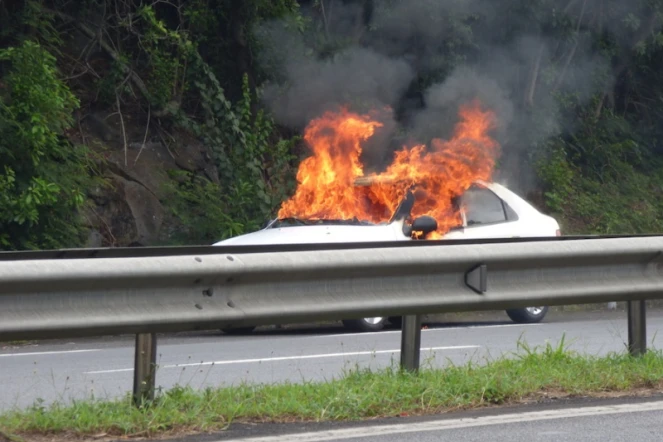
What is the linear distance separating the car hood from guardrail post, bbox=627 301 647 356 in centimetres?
495

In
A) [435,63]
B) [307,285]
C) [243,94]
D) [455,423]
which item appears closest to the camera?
[455,423]

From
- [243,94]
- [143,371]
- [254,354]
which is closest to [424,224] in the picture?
[254,354]

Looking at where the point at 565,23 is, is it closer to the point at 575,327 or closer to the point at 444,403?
the point at 575,327

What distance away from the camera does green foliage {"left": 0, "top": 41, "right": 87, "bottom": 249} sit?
1373 centimetres

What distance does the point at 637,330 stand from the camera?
7.26 meters

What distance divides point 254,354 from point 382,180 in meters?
3.81

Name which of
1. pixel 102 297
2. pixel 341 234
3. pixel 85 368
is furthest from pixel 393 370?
pixel 341 234

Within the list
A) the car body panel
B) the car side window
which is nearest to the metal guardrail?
the car body panel

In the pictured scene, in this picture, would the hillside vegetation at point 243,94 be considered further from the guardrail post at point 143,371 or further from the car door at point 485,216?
the guardrail post at point 143,371

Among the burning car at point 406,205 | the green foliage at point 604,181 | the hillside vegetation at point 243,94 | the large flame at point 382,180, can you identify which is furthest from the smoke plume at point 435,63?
the burning car at point 406,205

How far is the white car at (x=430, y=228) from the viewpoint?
12.1 meters

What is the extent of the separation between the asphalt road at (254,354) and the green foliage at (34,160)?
2399 millimetres

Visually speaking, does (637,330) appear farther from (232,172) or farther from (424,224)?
(232,172)

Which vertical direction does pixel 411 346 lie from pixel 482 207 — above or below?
below
